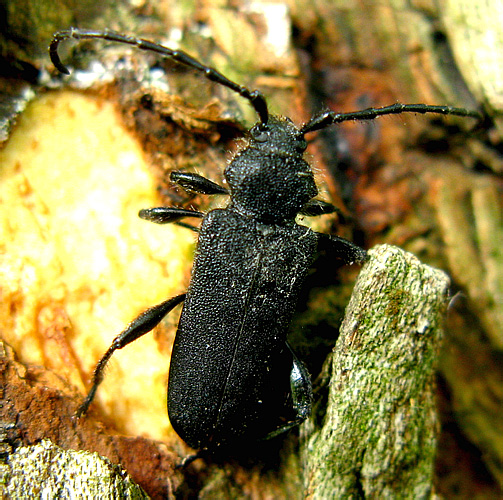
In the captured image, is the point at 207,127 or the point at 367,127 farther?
the point at 367,127

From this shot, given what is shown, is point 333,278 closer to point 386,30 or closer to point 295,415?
point 295,415

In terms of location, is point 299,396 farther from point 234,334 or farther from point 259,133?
point 259,133

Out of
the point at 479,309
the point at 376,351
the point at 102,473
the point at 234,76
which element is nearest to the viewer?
the point at 102,473

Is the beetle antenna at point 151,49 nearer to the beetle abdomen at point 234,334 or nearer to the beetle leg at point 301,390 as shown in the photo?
the beetle abdomen at point 234,334

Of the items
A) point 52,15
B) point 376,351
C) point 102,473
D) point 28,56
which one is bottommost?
point 102,473

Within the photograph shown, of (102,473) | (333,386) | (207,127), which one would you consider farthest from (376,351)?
(207,127)

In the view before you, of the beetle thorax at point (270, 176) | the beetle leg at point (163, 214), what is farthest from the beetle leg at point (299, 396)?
the beetle leg at point (163, 214)
